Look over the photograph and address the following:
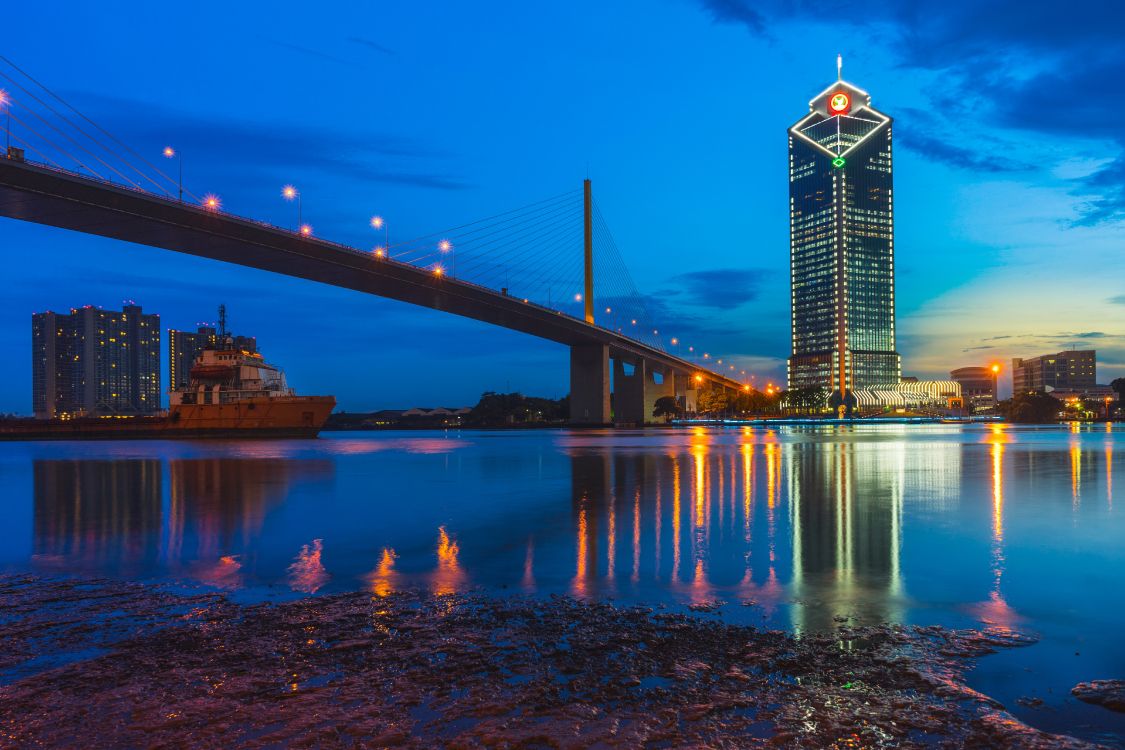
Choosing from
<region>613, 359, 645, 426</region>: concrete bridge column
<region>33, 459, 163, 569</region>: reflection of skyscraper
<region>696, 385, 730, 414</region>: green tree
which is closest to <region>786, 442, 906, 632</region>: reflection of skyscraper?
<region>33, 459, 163, 569</region>: reflection of skyscraper

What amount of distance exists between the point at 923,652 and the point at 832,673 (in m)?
0.87

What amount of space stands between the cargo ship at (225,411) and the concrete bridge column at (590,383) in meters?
29.9

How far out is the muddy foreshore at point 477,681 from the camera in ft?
12.1

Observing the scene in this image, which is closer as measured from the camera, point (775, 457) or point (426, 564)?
point (426, 564)

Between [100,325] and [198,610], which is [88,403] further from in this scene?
[198,610]

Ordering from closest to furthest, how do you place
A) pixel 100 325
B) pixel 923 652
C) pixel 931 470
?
1. pixel 923 652
2. pixel 931 470
3. pixel 100 325

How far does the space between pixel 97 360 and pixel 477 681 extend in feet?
652

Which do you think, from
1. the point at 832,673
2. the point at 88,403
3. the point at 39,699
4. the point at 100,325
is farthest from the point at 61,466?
the point at 100,325

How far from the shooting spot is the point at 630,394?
97938mm

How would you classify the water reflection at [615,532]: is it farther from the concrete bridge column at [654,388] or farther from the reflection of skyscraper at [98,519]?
the concrete bridge column at [654,388]

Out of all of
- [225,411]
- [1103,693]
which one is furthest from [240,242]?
[1103,693]

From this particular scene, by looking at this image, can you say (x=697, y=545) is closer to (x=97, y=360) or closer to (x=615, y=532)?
(x=615, y=532)

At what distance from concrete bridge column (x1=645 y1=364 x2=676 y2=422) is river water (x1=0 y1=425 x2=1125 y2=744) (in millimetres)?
81210

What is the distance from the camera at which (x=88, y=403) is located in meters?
158
